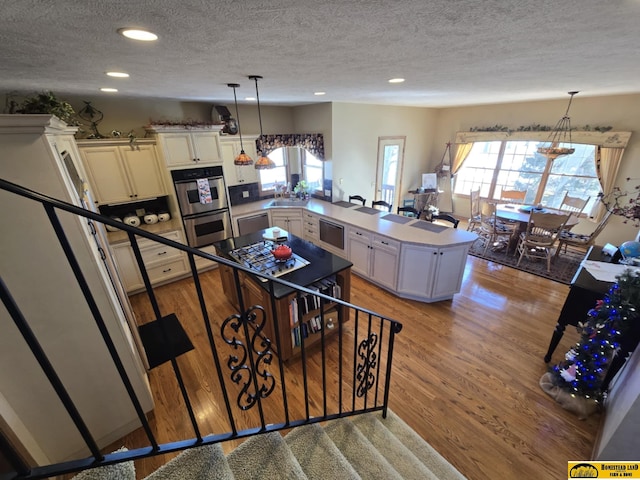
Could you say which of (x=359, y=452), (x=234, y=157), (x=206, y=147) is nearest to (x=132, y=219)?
(x=206, y=147)

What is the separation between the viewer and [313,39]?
1.27 meters

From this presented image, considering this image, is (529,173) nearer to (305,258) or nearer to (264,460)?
(305,258)

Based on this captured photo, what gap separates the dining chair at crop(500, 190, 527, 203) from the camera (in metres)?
5.70

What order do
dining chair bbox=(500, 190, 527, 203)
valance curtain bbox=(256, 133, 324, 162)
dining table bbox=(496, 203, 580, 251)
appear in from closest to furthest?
dining table bbox=(496, 203, 580, 251)
valance curtain bbox=(256, 133, 324, 162)
dining chair bbox=(500, 190, 527, 203)

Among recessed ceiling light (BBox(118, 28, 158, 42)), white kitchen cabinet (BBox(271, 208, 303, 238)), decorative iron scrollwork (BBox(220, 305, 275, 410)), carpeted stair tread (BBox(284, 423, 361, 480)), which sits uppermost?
recessed ceiling light (BBox(118, 28, 158, 42))

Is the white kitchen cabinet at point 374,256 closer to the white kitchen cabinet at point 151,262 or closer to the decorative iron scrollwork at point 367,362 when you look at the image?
the decorative iron scrollwork at point 367,362

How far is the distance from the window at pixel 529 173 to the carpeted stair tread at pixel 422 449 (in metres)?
5.75

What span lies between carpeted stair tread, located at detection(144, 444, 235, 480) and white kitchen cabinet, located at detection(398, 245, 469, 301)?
2913mm

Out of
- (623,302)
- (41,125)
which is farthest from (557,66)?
(41,125)

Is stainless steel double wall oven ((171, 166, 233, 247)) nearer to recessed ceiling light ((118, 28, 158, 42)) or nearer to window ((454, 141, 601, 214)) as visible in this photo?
recessed ceiling light ((118, 28, 158, 42))

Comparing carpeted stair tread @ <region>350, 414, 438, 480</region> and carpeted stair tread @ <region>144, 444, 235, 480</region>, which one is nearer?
carpeted stair tread @ <region>144, 444, 235, 480</region>

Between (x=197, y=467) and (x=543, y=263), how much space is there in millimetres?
5635

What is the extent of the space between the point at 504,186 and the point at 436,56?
554 centimetres

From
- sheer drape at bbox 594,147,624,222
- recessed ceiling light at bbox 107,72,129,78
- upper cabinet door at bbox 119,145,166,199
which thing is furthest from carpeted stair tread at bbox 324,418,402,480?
sheer drape at bbox 594,147,624,222
